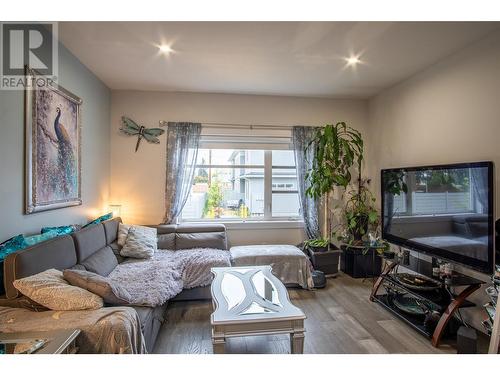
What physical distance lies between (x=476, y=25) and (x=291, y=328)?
110 inches

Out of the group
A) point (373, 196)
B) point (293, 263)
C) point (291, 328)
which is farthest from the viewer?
point (373, 196)

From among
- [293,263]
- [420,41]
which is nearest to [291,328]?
[293,263]

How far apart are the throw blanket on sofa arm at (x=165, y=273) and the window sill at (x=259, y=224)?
754mm

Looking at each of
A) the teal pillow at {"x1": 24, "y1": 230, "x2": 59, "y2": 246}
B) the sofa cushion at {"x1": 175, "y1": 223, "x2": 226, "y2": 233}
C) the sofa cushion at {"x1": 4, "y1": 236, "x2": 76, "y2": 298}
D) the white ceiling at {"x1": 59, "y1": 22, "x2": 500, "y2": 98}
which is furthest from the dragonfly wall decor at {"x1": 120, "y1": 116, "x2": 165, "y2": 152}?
the sofa cushion at {"x1": 4, "y1": 236, "x2": 76, "y2": 298}

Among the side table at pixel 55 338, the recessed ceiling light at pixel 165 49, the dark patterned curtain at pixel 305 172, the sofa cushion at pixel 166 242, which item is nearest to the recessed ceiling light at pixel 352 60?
the dark patterned curtain at pixel 305 172

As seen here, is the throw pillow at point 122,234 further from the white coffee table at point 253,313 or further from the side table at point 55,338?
the side table at point 55,338

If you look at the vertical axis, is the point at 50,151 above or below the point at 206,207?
above

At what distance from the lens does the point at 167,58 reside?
2.73 metres

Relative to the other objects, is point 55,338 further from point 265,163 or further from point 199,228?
point 265,163

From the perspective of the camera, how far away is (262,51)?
8.47ft

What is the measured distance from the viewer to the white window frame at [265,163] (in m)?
3.99

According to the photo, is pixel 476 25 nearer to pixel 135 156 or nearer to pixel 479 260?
pixel 479 260

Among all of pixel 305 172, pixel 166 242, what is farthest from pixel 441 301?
pixel 166 242

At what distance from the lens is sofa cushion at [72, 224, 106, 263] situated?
2186mm
